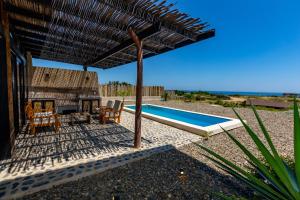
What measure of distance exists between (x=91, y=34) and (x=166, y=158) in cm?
362

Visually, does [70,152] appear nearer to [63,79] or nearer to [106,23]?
[106,23]

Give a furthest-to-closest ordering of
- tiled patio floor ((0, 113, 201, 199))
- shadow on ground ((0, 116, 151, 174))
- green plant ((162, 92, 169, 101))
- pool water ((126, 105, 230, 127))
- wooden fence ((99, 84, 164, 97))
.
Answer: green plant ((162, 92, 169, 101)) < wooden fence ((99, 84, 164, 97)) < pool water ((126, 105, 230, 127)) < shadow on ground ((0, 116, 151, 174)) < tiled patio floor ((0, 113, 201, 199))

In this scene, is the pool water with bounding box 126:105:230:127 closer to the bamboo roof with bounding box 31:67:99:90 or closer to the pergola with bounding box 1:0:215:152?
the pergola with bounding box 1:0:215:152

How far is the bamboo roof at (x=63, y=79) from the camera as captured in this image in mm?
7312

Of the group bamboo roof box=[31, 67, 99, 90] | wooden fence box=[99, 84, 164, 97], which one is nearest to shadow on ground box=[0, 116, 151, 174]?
bamboo roof box=[31, 67, 99, 90]

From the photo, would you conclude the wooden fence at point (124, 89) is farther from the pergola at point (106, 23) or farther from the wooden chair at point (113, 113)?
the pergola at point (106, 23)

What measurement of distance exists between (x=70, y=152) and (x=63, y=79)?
5.97 m

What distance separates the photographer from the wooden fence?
13.1 metres

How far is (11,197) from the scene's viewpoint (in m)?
1.89

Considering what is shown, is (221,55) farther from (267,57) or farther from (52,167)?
(52,167)

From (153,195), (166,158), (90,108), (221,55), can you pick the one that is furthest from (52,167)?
(221,55)

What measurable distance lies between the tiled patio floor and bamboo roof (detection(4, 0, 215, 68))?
2.71m

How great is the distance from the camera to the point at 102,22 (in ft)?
10.5

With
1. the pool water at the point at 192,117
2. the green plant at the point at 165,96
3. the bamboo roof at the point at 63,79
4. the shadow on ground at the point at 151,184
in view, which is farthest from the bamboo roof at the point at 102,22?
the green plant at the point at 165,96
